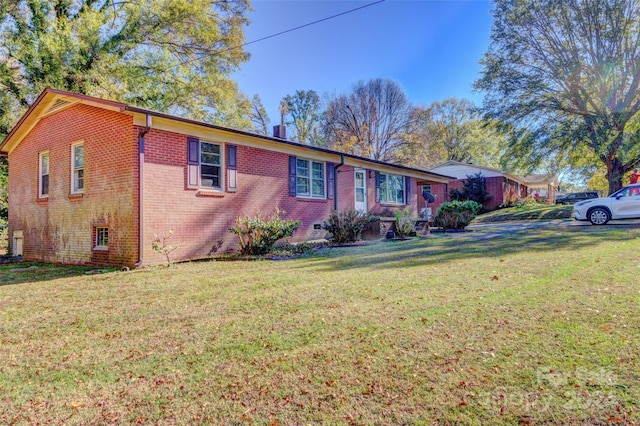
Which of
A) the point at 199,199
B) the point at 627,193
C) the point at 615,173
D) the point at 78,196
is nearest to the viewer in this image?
the point at 199,199

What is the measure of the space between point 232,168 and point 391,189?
923cm

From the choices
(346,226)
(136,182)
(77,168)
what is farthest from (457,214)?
(77,168)

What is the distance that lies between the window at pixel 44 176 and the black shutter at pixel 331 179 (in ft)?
29.2

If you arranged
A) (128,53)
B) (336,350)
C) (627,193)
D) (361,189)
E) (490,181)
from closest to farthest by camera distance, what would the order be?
(336,350) → (627,193) → (361,189) → (128,53) → (490,181)

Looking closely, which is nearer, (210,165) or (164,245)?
(164,245)

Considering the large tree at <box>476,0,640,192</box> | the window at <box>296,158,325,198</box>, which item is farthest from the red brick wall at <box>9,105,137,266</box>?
the large tree at <box>476,0,640,192</box>

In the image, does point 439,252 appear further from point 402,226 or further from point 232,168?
point 232,168

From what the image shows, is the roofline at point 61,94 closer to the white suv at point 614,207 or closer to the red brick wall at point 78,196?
the red brick wall at point 78,196

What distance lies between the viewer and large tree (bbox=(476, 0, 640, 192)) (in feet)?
58.8

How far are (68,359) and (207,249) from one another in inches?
256

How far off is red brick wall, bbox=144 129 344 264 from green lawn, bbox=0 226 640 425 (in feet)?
9.93

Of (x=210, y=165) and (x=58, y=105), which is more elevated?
(x=58, y=105)

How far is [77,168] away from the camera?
9.92 meters

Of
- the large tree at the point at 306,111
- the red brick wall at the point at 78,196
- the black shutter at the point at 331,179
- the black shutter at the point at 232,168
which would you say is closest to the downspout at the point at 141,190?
the red brick wall at the point at 78,196
